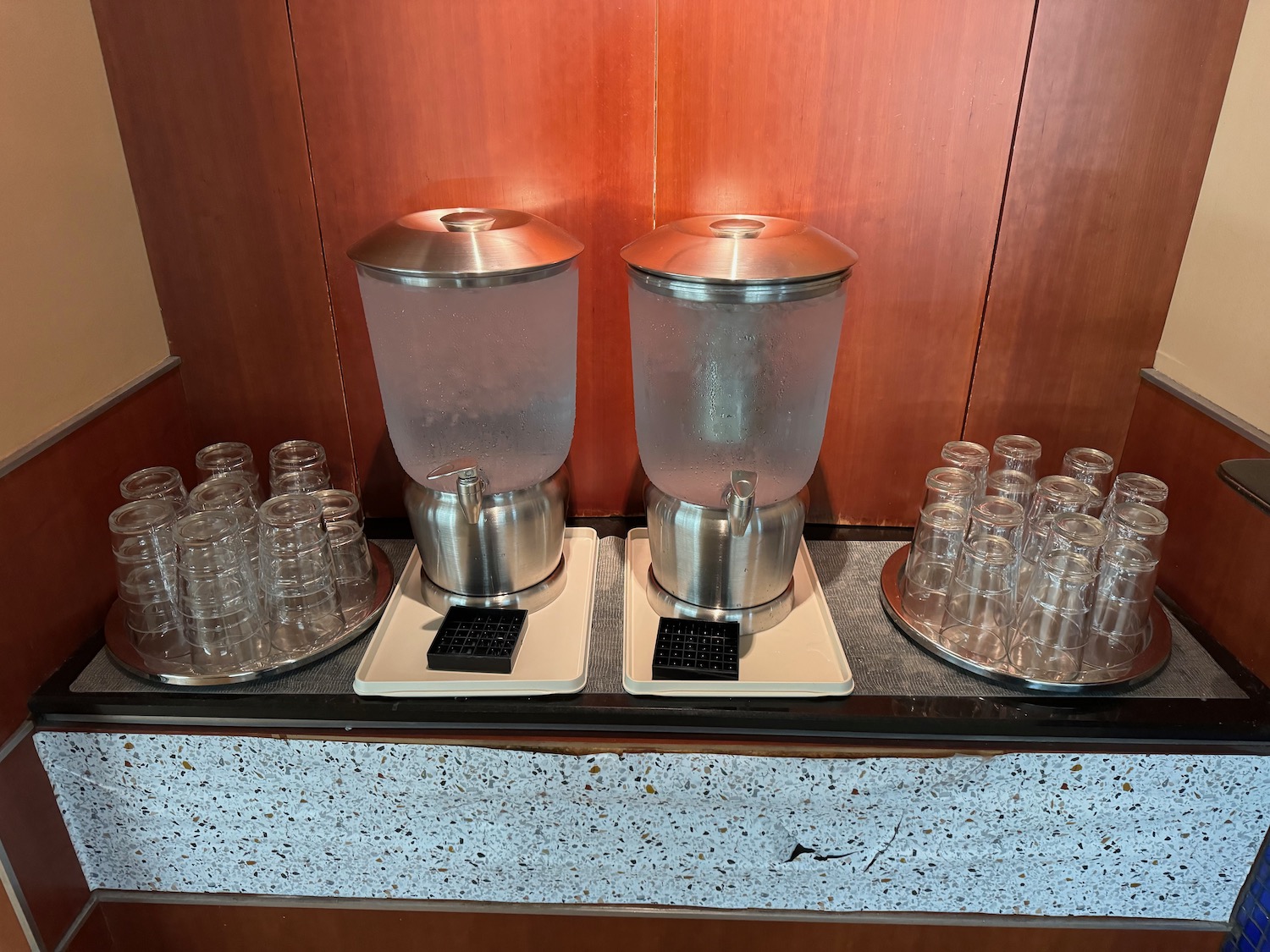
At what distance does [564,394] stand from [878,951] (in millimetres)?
825

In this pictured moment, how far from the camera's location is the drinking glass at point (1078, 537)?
95cm

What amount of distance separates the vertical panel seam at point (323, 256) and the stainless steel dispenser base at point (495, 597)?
0.91 feet

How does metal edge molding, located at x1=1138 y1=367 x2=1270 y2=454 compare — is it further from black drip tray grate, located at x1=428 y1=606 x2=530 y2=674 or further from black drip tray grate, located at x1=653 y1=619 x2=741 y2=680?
black drip tray grate, located at x1=428 y1=606 x2=530 y2=674

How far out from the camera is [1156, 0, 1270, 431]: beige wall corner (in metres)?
0.98

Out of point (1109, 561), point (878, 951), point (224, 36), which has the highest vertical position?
point (224, 36)

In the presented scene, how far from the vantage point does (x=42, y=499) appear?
97 cm

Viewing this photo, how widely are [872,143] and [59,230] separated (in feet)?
3.30

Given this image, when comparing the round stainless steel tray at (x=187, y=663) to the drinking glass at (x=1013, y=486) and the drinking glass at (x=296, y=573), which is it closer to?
the drinking glass at (x=296, y=573)

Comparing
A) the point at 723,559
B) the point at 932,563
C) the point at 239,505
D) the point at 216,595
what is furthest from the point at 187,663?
the point at 932,563

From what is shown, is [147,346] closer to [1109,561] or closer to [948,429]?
[948,429]

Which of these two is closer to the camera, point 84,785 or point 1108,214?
point 84,785

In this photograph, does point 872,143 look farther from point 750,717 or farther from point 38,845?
point 38,845

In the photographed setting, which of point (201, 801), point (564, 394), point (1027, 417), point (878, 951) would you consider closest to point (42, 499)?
point (201, 801)

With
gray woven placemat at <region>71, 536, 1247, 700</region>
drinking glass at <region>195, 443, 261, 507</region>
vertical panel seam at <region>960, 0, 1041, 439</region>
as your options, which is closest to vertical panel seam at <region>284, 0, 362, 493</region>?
drinking glass at <region>195, 443, 261, 507</region>
